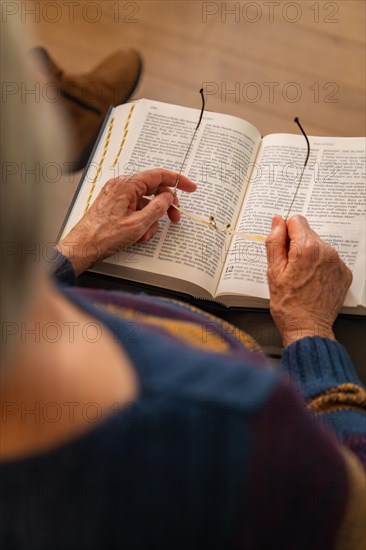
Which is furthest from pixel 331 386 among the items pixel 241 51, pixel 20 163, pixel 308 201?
pixel 241 51

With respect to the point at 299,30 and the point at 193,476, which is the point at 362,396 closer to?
the point at 193,476

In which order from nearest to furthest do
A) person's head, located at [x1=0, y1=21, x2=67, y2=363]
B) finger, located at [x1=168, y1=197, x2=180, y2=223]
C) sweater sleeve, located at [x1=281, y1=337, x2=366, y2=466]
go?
person's head, located at [x1=0, y1=21, x2=67, y2=363], sweater sleeve, located at [x1=281, y1=337, x2=366, y2=466], finger, located at [x1=168, y1=197, x2=180, y2=223]

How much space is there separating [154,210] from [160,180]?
59 millimetres

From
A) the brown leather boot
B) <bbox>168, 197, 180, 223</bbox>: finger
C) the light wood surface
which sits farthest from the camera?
the light wood surface

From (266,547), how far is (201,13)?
139 centimetres

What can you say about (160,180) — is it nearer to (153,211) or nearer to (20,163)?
(153,211)

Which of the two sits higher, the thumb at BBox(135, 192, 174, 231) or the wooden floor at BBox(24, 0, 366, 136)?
the wooden floor at BBox(24, 0, 366, 136)

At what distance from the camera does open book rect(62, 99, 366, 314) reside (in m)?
0.88

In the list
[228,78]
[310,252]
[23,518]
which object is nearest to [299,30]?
[228,78]

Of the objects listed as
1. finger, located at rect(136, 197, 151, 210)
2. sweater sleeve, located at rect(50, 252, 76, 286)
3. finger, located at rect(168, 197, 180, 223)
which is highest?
finger, located at rect(136, 197, 151, 210)

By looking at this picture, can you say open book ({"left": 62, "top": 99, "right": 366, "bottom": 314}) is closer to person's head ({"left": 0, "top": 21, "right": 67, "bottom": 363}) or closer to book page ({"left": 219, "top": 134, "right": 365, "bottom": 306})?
book page ({"left": 219, "top": 134, "right": 365, "bottom": 306})

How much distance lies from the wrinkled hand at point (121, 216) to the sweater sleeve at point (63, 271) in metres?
0.02

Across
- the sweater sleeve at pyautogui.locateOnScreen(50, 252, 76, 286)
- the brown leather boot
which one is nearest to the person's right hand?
the sweater sleeve at pyautogui.locateOnScreen(50, 252, 76, 286)

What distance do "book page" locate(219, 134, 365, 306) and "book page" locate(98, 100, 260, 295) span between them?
0.02m
